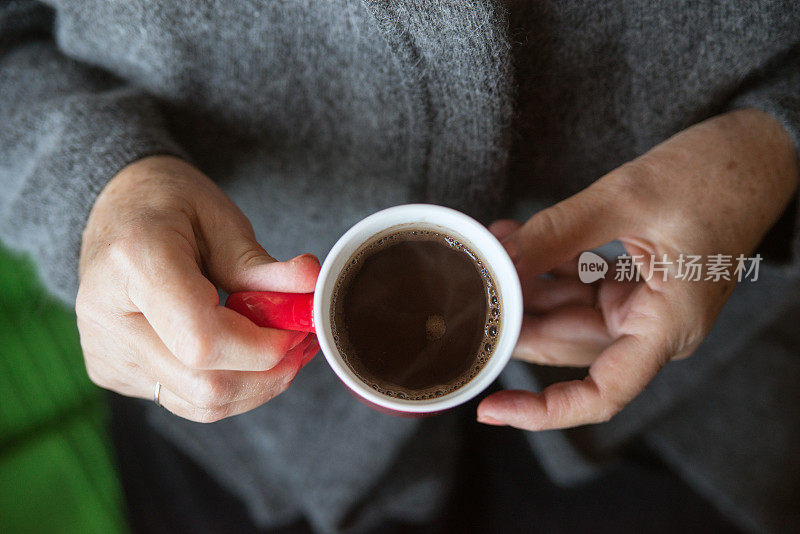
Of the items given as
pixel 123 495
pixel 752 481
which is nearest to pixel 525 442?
pixel 752 481

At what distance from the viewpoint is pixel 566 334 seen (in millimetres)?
767

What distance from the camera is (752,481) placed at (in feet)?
3.30

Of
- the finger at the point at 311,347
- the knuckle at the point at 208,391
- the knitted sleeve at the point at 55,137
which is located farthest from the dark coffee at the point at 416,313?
the knitted sleeve at the point at 55,137

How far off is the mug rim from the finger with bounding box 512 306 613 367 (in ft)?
0.66

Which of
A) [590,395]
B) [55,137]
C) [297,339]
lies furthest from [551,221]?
[55,137]

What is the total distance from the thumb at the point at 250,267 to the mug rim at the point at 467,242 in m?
0.02

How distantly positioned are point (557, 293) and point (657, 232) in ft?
0.57

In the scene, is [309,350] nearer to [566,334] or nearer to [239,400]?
[239,400]

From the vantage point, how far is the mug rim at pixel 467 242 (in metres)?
0.51

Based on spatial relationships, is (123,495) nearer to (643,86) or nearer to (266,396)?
(266,396)

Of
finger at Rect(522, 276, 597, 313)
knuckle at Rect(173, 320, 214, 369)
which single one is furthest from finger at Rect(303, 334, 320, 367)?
finger at Rect(522, 276, 597, 313)

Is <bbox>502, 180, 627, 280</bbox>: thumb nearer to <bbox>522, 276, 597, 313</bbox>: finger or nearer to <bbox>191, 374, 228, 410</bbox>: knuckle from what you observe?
<bbox>522, 276, 597, 313</bbox>: finger

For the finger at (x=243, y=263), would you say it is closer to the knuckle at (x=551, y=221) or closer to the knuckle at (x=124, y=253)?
the knuckle at (x=124, y=253)

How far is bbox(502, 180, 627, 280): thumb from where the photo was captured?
2.10 feet
